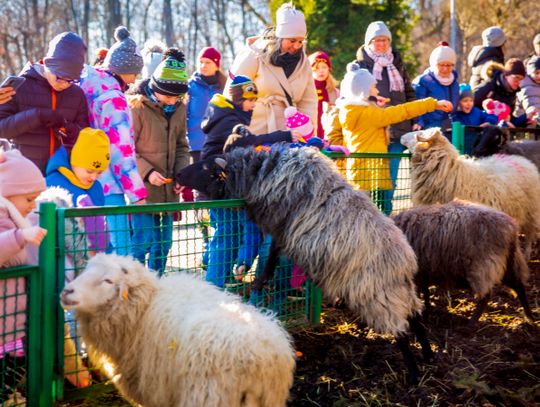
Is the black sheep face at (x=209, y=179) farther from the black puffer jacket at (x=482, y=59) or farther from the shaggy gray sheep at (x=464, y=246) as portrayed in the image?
the black puffer jacket at (x=482, y=59)

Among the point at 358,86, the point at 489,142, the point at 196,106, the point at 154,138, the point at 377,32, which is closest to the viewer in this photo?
the point at 154,138

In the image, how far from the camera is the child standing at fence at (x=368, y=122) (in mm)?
5309

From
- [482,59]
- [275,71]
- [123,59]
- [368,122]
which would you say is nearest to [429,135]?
[368,122]

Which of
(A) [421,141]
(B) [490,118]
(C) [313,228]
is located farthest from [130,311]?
(B) [490,118]

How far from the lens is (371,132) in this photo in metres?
5.80

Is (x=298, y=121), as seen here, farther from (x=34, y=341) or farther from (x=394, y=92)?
(x=34, y=341)

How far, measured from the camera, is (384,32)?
689 cm

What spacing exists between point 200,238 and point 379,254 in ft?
3.58

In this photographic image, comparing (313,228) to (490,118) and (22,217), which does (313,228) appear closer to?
(22,217)

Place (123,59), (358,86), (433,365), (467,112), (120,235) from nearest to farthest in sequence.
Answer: (120,235)
(433,365)
(123,59)
(358,86)
(467,112)

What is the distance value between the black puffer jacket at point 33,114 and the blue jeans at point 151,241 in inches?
38.3

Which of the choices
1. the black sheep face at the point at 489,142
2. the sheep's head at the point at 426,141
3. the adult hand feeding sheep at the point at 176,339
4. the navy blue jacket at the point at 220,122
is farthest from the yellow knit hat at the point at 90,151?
the black sheep face at the point at 489,142

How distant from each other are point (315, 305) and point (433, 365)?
1.11m

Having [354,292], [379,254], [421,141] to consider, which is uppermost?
[421,141]
